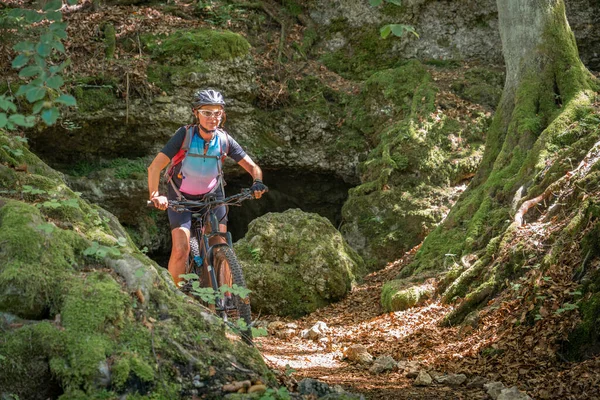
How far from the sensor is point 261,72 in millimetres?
12594

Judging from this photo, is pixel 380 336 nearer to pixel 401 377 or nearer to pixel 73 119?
pixel 401 377

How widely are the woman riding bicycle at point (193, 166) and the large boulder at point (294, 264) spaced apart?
10.6ft

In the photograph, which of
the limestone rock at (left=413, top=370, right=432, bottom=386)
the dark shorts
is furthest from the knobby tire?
the limestone rock at (left=413, top=370, right=432, bottom=386)

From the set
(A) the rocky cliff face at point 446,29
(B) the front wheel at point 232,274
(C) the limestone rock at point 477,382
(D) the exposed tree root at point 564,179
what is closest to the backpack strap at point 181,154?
(B) the front wheel at point 232,274

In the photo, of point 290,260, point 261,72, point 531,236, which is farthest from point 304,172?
point 531,236

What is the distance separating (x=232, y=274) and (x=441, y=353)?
6.18 feet

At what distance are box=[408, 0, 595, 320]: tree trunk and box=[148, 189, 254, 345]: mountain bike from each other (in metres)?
2.65

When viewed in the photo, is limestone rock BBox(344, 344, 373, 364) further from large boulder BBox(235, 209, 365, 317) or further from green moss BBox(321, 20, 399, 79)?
green moss BBox(321, 20, 399, 79)

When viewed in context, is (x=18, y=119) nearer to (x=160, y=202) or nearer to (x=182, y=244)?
(x=160, y=202)

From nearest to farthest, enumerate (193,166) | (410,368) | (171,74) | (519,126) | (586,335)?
1. (586,335)
2. (410,368)
3. (193,166)
4. (519,126)
5. (171,74)

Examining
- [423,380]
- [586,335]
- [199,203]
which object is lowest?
[423,380]

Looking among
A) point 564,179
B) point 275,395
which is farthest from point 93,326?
point 564,179

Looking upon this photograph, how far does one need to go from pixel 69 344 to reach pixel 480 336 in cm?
350

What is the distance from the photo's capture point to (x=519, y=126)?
7699 millimetres
